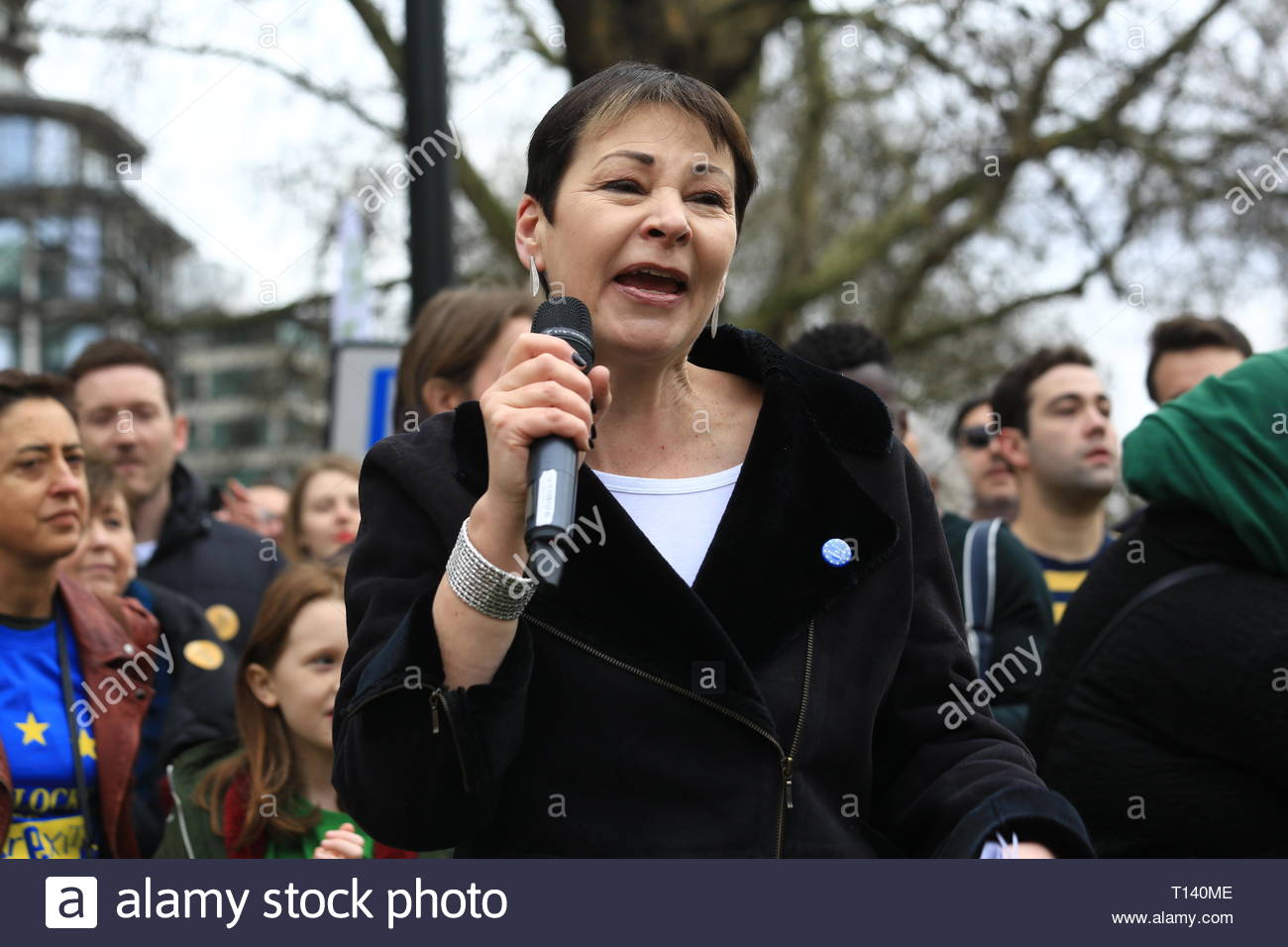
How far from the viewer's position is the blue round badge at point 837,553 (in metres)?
2.36

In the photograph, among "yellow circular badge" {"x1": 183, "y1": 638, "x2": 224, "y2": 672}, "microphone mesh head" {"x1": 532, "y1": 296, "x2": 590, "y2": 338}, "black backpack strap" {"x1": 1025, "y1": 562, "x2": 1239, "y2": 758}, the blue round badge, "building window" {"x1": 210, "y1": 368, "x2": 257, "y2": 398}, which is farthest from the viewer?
"building window" {"x1": 210, "y1": 368, "x2": 257, "y2": 398}

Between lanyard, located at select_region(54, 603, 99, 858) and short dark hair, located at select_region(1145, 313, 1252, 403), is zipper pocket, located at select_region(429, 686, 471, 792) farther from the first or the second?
short dark hair, located at select_region(1145, 313, 1252, 403)

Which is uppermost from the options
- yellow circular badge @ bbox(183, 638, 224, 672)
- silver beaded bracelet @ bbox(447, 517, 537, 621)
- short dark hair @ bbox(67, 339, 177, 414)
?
short dark hair @ bbox(67, 339, 177, 414)

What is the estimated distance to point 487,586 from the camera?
2.12 m

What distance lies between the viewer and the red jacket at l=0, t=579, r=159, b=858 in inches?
166

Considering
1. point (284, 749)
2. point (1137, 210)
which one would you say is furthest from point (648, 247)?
point (1137, 210)

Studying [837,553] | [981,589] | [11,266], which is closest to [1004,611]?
[981,589]

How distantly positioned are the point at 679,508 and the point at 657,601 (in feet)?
0.70

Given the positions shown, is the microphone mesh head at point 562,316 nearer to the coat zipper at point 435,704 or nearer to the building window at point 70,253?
the coat zipper at point 435,704

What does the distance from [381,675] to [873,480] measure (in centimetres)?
79

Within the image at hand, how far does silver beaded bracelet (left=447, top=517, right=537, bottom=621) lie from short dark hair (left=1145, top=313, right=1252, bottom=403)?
409 centimetres

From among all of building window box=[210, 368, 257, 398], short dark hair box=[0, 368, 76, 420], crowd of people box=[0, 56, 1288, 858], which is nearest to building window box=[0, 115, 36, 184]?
building window box=[210, 368, 257, 398]

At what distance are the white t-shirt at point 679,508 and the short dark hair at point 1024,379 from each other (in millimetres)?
3596
